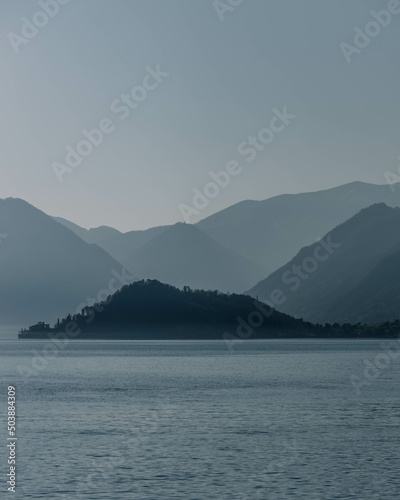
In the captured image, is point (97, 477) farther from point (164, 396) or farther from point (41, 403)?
point (164, 396)

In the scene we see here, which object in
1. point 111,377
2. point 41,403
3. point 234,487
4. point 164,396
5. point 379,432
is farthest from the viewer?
point 111,377

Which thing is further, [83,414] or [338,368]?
[338,368]

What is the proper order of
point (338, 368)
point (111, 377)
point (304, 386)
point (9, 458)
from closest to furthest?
point (9, 458), point (304, 386), point (111, 377), point (338, 368)

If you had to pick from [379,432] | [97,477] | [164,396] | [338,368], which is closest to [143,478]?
[97,477]

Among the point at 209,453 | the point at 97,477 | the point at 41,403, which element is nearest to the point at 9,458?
the point at 97,477

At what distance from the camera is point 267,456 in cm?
6900

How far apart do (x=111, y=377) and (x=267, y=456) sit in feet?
319

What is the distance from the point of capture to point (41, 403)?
109 metres

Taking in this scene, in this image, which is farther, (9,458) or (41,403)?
(41,403)

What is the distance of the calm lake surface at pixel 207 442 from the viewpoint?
2304 inches

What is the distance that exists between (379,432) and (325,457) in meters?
13.7

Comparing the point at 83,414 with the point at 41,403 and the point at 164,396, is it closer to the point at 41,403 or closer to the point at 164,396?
the point at 41,403

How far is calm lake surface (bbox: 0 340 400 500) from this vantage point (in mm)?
58531

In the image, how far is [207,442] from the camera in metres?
76.1
